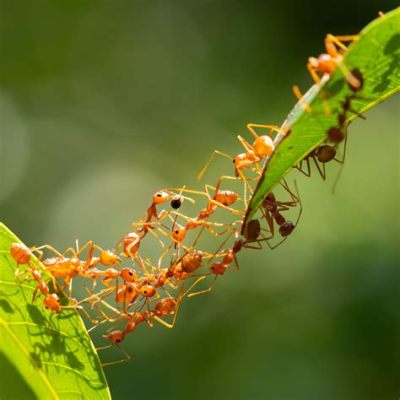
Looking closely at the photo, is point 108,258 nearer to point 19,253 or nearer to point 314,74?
point 19,253

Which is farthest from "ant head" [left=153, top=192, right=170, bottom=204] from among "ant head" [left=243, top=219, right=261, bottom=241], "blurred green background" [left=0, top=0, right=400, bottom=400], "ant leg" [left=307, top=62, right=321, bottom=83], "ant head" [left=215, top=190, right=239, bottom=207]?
"blurred green background" [left=0, top=0, right=400, bottom=400]

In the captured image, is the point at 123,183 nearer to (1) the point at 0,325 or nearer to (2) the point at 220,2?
(2) the point at 220,2

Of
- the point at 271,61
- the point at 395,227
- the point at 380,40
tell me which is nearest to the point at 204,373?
the point at 395,227

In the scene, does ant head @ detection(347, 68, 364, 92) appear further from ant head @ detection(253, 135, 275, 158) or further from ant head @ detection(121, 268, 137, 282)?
ant head @ detection(121, 268, 137, 282)

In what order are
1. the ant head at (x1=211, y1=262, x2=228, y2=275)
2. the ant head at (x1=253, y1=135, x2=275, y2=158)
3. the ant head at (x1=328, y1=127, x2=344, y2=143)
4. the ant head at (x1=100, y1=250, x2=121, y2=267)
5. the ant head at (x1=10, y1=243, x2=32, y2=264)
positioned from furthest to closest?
the ant head at (x1=211, y1=262, x2=228, y2=275) → the ant head at (x1=100, y1=250, x2=121, y2=267) → the ant head at (x1=253, y1=135, x2=275, y2=158) → the ant head at (x1=10, y1=243, x2=32, y2=264) → the ant head at (x1=328, y1=127, x2=344, y2=143)

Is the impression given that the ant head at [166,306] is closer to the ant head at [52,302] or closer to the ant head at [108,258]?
the ant head at [108,258]

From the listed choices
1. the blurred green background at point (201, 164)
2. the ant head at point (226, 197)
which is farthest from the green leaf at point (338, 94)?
the blurred green background at point (201, 164)
